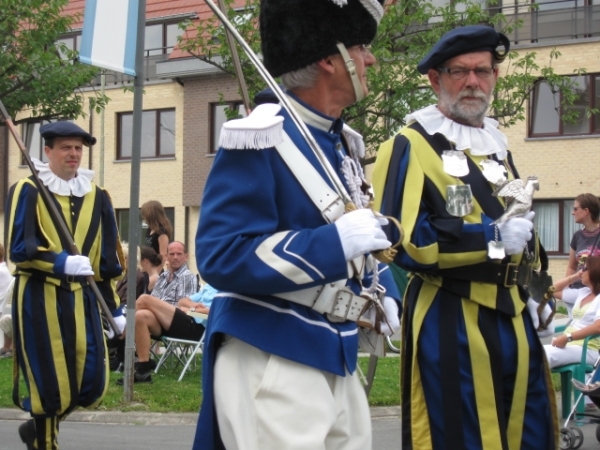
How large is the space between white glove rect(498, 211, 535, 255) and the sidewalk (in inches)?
193

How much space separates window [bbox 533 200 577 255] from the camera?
86.0 feet

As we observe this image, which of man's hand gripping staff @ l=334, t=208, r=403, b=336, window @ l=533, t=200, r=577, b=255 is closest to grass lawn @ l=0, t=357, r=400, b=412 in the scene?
man's hand gripping staff @ l=334, t=208, r=403, b=336

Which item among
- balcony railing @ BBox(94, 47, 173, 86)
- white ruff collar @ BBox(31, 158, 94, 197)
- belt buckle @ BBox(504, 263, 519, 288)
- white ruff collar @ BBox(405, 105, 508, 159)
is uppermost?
balcony railing @ BBox(94, 47, 173, 86)

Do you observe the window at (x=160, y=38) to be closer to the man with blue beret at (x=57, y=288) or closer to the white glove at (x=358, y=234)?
the man with blue beret at (x=57, y=288)

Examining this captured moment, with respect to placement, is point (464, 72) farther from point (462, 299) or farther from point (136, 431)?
point (136, 431)

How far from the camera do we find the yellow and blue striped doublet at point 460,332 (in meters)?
4.11

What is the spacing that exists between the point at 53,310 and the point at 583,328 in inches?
143

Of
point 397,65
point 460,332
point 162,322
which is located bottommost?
A: point 162,322

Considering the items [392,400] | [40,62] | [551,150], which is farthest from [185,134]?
[392,400]

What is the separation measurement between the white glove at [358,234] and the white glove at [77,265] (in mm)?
3631

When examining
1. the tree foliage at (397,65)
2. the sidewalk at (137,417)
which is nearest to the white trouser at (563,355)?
the sidewalk at (137,417)

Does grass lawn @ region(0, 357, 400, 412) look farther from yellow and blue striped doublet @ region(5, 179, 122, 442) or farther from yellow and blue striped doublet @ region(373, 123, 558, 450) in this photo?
yellow and blue striped doublet @ region(373, 123, 558, 450)

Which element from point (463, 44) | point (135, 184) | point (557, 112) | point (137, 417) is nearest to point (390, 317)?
point (463, 44)

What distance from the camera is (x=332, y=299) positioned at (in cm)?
305
